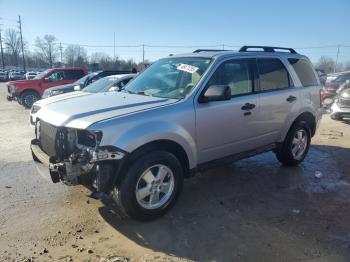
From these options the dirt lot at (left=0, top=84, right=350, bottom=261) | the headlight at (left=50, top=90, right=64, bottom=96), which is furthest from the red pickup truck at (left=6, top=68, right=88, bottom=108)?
the dirt lot at (left=0, top=84, right=350, bottom=261)

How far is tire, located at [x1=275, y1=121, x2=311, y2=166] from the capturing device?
5996mm

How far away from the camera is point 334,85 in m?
15.2

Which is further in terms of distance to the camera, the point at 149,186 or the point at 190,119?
the point at 190,119

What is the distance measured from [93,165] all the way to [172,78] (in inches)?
74.9

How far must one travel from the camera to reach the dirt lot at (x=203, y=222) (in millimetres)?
3441

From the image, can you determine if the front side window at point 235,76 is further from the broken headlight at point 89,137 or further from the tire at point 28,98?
the tire at point 28,98

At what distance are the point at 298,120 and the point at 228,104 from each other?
201 centimetres

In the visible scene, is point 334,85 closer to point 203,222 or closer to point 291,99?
Result: point 291,99

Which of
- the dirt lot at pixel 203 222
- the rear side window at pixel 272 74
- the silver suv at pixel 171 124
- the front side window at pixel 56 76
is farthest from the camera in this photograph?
the front side window at pixel 56 76

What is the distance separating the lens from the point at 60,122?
149 inches

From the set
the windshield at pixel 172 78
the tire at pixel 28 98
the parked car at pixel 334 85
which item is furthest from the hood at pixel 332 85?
the tire at pixel 28 98

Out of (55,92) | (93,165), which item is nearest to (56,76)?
(55,92)

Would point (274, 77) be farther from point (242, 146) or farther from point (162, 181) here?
point (162, 181)

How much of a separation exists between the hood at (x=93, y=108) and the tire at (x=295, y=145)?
2698 mm
